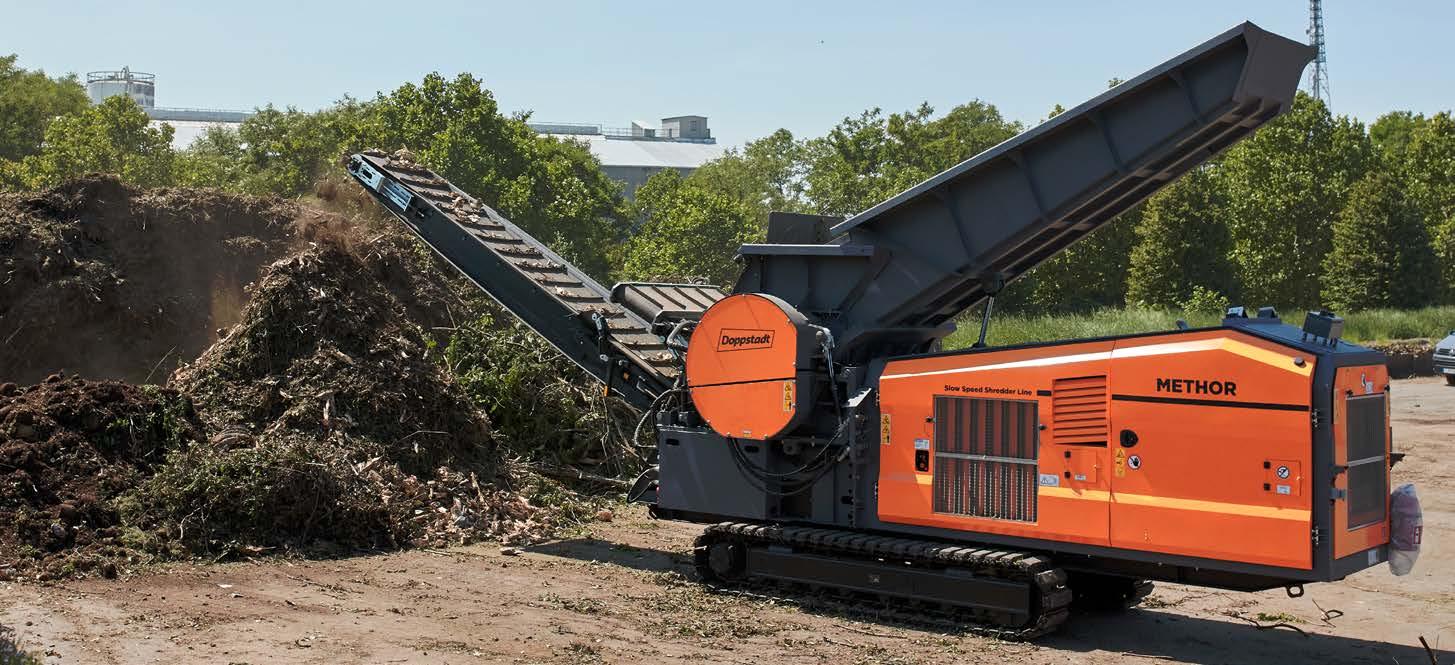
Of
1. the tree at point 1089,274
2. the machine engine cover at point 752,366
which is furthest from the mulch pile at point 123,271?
the tree at point 1089,274

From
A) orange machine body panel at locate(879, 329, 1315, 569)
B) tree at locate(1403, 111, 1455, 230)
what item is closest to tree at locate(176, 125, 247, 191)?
orange machine body panel at locate(879, 329, 1315, 569)

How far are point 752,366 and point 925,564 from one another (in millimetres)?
2081

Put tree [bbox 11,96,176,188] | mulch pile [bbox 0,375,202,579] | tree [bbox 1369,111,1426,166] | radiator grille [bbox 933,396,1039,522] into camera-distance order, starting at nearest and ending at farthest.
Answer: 1. radiator grille [bbox 933,396,1039,522]
2. mulch pile [bbox 0,375,202,579]
3. tree [bbox 11,96,176,188]
4. tree [bbox 1369,111,1426,166]

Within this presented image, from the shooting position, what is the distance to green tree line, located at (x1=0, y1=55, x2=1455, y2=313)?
39.8 m

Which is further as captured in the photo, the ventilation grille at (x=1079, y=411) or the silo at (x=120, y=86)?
the silo at (x=120, y=86)

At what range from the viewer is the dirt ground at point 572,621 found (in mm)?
9117

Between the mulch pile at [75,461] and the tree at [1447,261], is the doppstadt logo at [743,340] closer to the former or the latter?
the mulch pile at [75,461]

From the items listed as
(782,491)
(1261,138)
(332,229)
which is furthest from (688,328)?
(1261,138)

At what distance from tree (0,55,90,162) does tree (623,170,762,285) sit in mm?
23447

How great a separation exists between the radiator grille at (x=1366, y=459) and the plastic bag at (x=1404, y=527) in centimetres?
10

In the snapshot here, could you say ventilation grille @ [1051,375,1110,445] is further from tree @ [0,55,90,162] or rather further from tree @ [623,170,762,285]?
tree @ [0,55,90,162]

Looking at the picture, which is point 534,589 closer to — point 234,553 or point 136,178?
point 234,553

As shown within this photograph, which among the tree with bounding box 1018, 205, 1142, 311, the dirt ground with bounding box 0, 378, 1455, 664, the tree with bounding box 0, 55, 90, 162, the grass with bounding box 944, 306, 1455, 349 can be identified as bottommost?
the dirt ground with bounding box 0, 378, 1455, 664

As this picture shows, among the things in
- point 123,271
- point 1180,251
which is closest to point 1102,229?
point 1180,251
